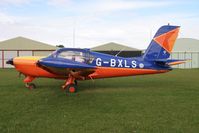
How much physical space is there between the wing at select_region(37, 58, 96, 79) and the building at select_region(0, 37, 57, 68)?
3435 cm

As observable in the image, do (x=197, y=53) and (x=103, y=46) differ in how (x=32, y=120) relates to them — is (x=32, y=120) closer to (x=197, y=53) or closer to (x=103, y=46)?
(x=197, y=53)

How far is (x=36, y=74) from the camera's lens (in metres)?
13.7

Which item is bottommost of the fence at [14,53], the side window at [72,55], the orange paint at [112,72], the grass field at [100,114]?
the grass field at [100,114]

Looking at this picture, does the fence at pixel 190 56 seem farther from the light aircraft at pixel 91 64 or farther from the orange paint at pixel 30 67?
the orange paint at pixel 30 67

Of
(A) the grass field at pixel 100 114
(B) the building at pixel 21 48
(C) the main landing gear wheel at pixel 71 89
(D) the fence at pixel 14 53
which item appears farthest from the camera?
(B) the building at pixel 21 48

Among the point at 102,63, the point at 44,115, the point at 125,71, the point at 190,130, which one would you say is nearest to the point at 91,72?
the point at 102,63

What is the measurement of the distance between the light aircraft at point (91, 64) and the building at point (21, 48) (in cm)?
3313

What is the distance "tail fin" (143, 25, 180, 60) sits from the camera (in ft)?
47.2

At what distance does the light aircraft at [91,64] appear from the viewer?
12492 mm

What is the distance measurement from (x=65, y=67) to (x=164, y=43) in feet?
17.0

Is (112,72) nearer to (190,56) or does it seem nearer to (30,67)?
(30,67)

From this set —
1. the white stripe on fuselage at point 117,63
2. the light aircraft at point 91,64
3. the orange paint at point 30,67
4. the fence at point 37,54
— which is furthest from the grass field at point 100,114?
the fence at point 37,54

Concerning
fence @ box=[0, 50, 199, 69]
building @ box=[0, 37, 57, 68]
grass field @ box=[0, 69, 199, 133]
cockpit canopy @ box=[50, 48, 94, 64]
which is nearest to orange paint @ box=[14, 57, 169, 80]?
cockpit canopy @ box=[50, 48, 94, 64]

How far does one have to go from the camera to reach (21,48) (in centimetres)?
4747
